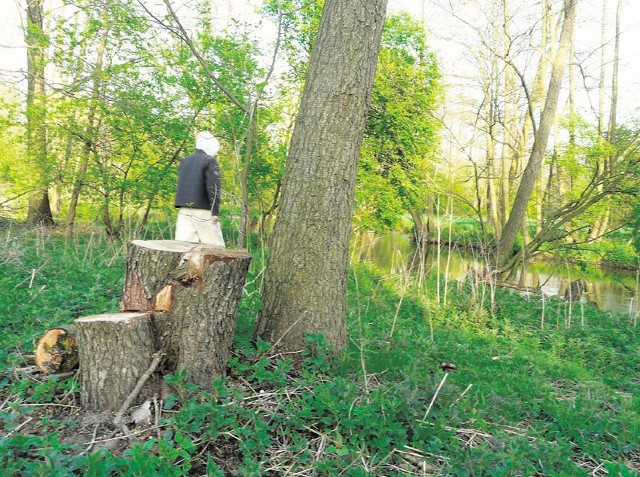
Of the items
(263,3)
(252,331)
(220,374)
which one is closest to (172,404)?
(220,374)

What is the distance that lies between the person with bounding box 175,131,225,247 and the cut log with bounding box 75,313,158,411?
2.84m

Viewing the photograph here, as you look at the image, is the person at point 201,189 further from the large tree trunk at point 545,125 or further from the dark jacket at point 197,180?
the large tree trunk at point 545,125

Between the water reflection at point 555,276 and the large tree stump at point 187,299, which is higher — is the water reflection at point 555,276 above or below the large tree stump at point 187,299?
below

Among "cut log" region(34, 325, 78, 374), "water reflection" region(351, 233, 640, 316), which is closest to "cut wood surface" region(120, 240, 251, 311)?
"cut log" region(34, 325, 78, 374)

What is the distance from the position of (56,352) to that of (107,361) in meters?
0.52

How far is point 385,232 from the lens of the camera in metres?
12.7

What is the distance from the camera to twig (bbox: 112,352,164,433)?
246 cm

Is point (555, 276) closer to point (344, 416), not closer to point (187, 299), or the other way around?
point (344, 416)

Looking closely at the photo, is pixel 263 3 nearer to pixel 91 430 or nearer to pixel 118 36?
pixel 118 36

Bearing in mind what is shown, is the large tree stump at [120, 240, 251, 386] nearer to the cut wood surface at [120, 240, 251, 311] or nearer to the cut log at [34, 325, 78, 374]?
the cut wood surface at [120, 240, 251, 311]

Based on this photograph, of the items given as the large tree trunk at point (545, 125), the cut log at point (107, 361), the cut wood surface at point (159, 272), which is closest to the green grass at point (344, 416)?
the cut log at point (107, 361)

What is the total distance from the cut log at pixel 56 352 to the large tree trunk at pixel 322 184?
46.9 inches

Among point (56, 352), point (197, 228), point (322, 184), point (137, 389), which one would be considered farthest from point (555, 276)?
point (56, 352)

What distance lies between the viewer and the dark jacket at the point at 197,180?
5.45 meters
